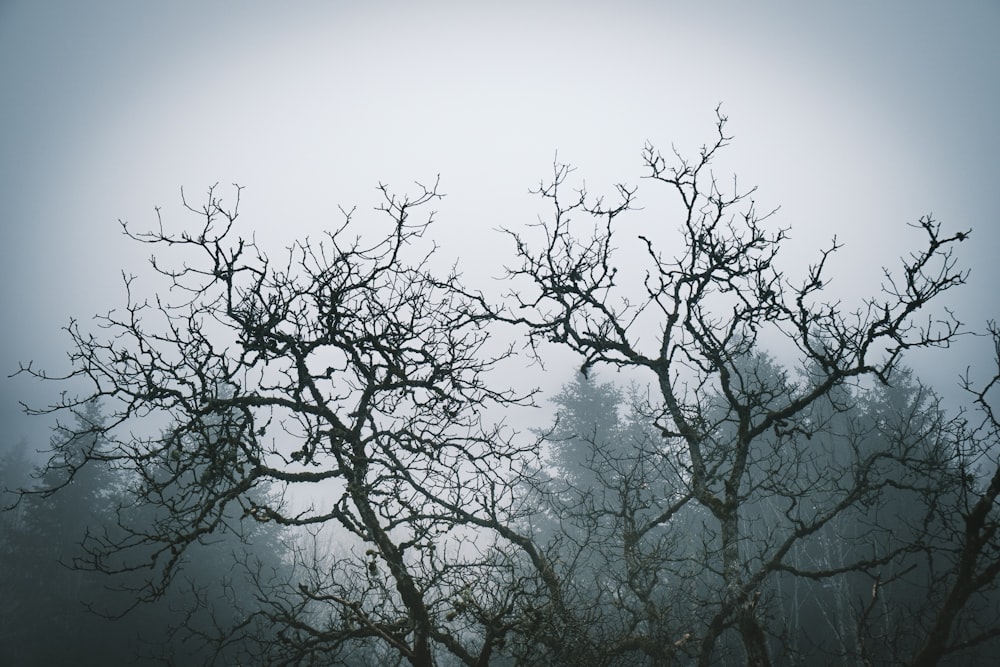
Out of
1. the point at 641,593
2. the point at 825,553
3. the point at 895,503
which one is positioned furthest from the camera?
the point at 895,503

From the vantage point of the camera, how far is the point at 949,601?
524 cm

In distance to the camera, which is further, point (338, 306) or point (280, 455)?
point (338, 306)

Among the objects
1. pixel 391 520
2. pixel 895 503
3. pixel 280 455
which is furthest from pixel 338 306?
pixel 895 503

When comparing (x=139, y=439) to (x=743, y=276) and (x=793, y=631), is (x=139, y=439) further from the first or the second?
(x=793, y=631)

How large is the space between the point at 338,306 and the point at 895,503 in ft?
91.2

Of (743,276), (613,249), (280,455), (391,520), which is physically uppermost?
(613,249)

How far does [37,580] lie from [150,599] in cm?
2722

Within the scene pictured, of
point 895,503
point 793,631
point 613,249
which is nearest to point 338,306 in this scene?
point 613,249

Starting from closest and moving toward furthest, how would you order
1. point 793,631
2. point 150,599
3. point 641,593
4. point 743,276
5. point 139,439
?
point 150,599, point 139,439, point 743,276, point 641,593, point 793,631

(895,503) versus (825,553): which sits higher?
(895,503)

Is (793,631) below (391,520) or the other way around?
below

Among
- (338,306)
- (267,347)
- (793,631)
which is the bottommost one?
(793,631)

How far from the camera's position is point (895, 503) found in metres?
22.0

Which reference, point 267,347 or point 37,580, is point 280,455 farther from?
point 37,580
